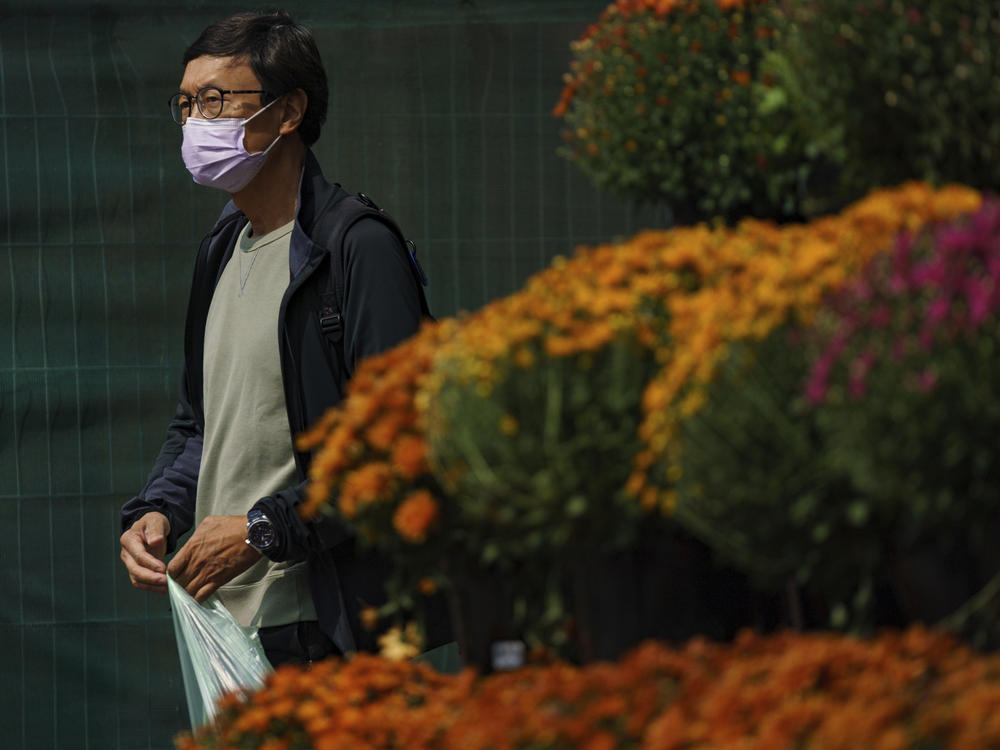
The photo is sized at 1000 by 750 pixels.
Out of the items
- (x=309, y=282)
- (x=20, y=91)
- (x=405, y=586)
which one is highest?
(x=20, y=91)

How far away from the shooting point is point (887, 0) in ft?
6.56

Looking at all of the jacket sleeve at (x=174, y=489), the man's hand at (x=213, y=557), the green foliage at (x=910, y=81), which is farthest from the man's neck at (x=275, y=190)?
the green foliage at (x=910, y=81)

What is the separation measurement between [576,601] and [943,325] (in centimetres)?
68

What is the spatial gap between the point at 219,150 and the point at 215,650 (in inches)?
42.7

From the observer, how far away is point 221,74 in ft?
11.3

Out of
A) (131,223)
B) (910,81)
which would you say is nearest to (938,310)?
(910,81)

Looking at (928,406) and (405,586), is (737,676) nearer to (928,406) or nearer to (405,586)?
(928,406)

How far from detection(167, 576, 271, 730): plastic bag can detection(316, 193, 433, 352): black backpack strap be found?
61 centimetres

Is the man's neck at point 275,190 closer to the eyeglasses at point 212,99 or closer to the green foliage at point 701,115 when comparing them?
the eyeglasses at point 212,99

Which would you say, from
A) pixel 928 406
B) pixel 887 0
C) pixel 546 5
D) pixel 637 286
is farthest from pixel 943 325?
pixel 546 5

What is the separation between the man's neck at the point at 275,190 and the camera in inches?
137

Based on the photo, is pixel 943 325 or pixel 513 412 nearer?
pixel 943 325

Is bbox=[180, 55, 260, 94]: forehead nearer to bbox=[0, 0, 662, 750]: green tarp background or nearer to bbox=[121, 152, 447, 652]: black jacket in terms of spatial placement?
bbox=[121, 152, 447, 652]: black jacket

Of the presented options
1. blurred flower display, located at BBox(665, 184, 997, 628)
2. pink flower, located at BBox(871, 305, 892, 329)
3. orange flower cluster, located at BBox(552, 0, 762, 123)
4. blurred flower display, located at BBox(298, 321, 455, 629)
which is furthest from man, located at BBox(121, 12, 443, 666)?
pink flower, located at BBox(871, 305, 892, 329)
